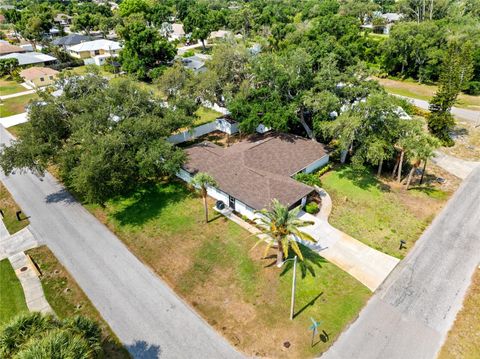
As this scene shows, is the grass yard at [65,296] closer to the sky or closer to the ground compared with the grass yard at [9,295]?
closer to the ground

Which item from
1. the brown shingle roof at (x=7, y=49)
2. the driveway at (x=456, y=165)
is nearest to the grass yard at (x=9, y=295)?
the driveway at (x=456, y=165)

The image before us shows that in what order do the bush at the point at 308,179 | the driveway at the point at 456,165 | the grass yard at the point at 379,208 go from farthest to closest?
the driveway at the point at 456,165 → the bush at the point at 308,179 → the grass yard at the point at 379,208

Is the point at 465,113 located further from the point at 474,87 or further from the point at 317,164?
the point at 317,164

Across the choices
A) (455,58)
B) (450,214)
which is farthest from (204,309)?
(455,58)

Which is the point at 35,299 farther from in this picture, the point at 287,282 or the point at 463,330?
the point at 463,330

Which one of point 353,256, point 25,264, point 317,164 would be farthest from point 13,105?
point 353,256

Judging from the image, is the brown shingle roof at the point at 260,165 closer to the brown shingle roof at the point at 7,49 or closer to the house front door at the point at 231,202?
the house front door at the point at 231,202
